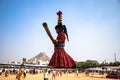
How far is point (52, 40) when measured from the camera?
5.30 metres

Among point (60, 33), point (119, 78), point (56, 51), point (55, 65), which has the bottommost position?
point (119, 78)

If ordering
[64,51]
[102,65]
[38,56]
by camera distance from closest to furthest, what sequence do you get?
[102,65] → [64,51] → [38,56]

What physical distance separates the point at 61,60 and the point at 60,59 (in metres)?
0.05

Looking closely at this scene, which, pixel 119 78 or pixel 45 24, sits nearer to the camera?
pixel 45 24

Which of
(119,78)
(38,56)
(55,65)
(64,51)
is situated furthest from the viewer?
(38,56)

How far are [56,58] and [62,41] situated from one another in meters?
0.59

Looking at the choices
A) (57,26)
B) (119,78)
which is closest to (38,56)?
(119,78)

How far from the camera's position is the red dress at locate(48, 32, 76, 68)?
17.1 ft

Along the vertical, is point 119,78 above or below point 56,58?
below

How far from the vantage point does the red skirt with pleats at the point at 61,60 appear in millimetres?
5207

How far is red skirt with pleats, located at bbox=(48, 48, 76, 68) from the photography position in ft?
17.1

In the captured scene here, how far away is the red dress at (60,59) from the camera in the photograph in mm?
5223

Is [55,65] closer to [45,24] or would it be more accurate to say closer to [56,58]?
[56,58]

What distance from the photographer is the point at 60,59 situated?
209 inches
